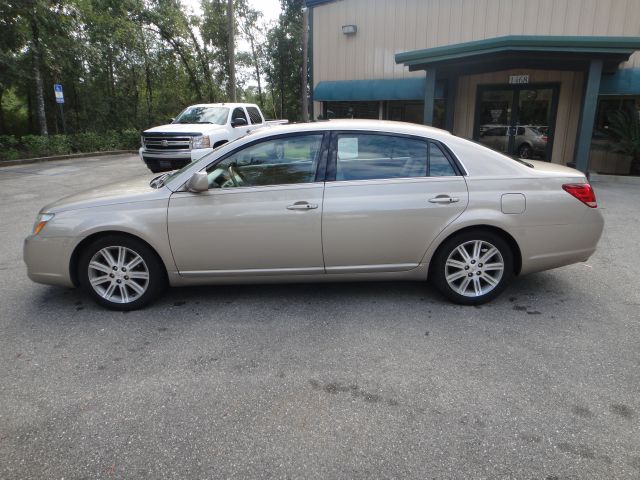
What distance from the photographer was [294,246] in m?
4.04

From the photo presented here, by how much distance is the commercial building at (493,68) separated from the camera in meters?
10.7

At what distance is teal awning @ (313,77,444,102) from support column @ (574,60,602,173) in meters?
4.50

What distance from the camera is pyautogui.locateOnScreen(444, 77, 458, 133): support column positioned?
14130mm

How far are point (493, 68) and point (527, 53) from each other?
6.91ft

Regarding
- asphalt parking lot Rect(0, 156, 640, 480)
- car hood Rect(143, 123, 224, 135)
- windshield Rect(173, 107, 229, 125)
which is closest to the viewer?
asphalt parking lot Rect(0, 156, 640, 480)

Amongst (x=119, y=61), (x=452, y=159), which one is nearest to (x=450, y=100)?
(x=452, y=159)

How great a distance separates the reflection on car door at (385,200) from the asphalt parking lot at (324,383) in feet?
1.70

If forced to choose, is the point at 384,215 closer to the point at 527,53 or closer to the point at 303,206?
the point at 303,206

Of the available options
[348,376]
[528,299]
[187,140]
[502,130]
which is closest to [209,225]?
[348,376]

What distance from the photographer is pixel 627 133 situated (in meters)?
11.7

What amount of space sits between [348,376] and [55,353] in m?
2.18

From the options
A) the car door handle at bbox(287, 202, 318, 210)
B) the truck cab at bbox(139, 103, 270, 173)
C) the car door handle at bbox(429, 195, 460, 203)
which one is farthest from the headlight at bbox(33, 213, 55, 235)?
the truck cab at bbox(139, 103, 270, 173)

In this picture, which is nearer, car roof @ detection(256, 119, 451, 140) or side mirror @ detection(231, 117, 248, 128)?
car roof @ detection(256, 119, 451, 140)

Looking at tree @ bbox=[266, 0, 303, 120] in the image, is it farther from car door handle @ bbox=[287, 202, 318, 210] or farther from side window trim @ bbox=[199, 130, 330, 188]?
car door handle @ bbox=[287, 202, 318, 210]
